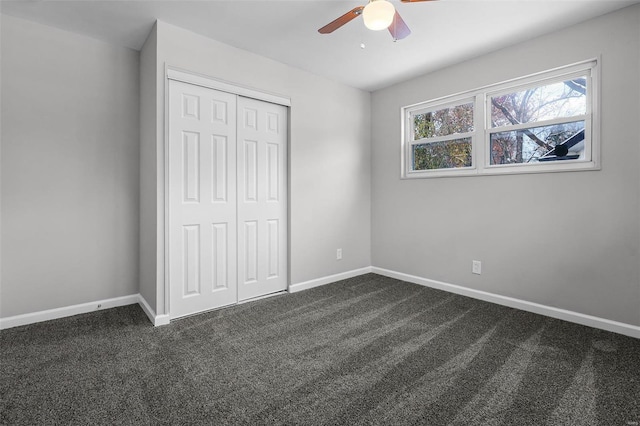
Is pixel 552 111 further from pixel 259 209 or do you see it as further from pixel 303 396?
pixel 303 396

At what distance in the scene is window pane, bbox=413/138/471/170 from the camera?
346cm

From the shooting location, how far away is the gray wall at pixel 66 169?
254 cm

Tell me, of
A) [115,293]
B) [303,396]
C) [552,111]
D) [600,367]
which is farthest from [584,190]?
[115,293]

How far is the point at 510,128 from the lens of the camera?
3.06 m

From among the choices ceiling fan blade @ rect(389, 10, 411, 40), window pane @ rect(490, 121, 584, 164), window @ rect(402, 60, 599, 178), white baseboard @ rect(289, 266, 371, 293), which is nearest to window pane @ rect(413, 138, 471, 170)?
window @ rect(402, 60, 599, 178)

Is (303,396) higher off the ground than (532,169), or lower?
lower

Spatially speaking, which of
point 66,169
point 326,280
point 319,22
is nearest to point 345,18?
point 319,22

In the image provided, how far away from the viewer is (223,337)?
7.85 ft

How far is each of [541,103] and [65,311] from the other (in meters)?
4.66

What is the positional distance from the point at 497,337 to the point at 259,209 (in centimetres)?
238

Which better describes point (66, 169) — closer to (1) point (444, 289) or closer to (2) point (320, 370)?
(2) point (320, 370)

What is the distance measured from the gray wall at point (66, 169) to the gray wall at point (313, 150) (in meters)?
0.38

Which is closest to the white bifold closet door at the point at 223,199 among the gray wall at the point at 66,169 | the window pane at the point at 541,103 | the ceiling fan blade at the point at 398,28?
the gray wall at the point at 66,169

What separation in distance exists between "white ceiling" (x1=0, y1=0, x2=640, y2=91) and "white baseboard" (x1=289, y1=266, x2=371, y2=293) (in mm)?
2450
